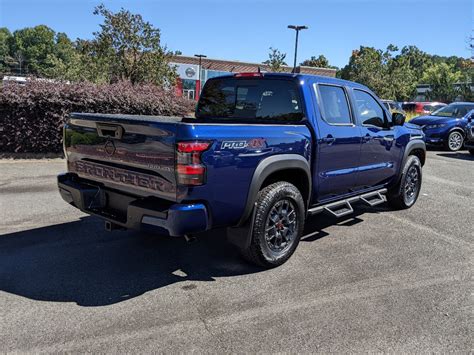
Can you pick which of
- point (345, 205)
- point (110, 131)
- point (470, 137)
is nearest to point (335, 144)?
point (345, 205)

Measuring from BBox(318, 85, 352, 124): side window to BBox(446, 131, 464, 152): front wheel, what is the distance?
11.1m

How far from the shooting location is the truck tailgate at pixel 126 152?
341 cm

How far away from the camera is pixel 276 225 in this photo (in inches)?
167

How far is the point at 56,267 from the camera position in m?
4.13

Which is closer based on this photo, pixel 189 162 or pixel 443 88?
pixel 189 162

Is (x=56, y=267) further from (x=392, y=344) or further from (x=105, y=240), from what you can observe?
(x=392, y=344)

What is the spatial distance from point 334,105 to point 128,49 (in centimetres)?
1106

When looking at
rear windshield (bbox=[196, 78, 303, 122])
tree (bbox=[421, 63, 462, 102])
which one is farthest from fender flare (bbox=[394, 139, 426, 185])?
tree (bbox=[421, 63, 462, 102])

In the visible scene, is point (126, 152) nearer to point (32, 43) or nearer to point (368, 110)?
point (368, 110)

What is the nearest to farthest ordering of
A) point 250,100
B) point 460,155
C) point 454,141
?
point 250,100, point 460,155, point 454,141

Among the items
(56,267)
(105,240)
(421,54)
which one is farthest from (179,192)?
(421,54)

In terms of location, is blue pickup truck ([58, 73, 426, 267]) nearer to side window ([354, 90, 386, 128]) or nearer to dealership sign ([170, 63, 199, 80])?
side window ([354, 90, 386, 128])

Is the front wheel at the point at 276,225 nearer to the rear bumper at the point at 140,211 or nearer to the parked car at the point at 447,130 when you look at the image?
the rear bumper at the point at 140,211

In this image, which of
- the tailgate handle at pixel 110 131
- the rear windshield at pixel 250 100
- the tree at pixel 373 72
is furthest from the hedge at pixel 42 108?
the tree at pixel 373 72
